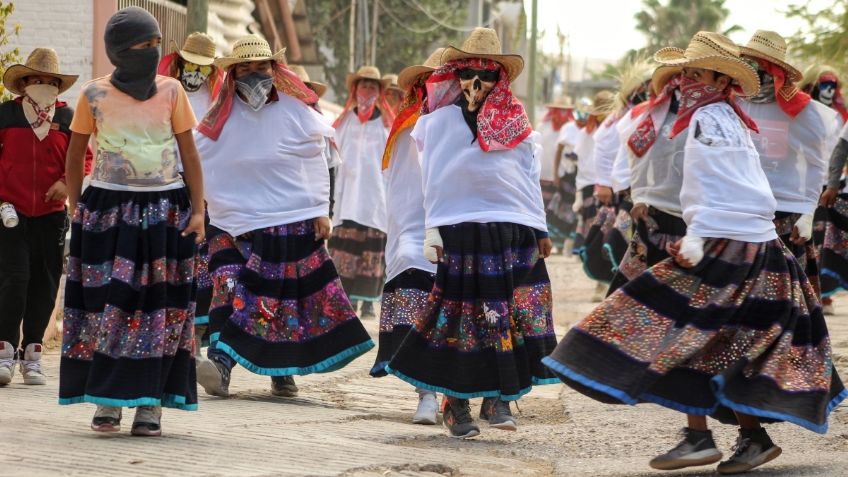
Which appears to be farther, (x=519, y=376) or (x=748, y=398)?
(x=519, y=376)

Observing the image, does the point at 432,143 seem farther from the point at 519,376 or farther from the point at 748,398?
the point at 748,398

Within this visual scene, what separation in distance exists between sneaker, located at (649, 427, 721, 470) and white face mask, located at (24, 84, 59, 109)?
13.5 feet

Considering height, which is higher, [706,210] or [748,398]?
[706,210]

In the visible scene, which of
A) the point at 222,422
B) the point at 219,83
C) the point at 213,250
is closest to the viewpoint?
the point at 222,422

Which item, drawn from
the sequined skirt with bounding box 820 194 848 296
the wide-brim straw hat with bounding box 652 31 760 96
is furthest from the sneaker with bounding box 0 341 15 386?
the sequined skirt with bounding box 820 194 848 296

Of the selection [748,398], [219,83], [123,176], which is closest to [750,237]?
[748,398]

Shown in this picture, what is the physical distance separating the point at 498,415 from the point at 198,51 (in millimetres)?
3320

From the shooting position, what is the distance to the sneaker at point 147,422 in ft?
22.0

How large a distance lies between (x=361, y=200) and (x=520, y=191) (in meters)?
6.30

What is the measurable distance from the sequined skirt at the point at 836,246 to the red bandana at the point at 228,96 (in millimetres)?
5522

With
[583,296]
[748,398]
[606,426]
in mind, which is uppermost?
[748,398]

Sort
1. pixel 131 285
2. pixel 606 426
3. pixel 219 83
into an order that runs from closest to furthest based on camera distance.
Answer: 1. pixel 131 285
2. pixel 606 426
3. pixel 219 83

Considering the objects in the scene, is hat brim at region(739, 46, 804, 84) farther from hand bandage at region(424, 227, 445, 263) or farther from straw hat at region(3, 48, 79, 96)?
straw hat at region(3, 48, 79, 96)

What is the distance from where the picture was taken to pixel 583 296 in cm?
1742
